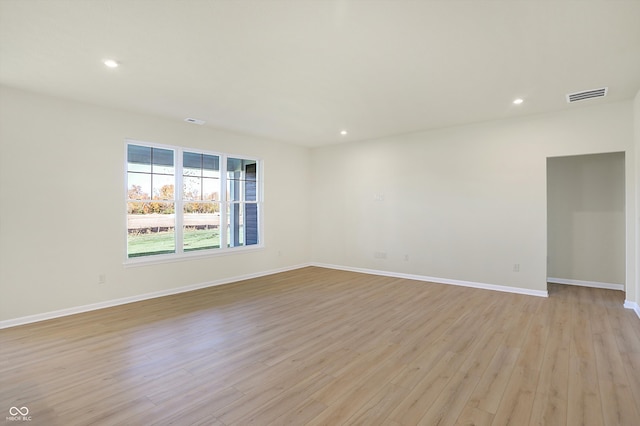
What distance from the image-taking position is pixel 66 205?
4.12 meters

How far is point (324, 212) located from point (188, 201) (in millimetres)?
3065

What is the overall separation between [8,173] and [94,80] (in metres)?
1.51

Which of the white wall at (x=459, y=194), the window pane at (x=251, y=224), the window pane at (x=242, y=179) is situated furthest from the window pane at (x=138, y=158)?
the white wall at (x=459, y=194)

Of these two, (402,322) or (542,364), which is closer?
(542,364)

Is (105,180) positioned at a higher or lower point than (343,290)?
higher

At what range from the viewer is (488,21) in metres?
2.43

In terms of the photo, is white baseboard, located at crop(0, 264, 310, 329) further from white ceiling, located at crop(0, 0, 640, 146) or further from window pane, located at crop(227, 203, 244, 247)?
white ceiling, located at crop(0, 0, 640, 146)

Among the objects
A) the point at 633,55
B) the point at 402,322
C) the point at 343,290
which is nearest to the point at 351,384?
the point at 402,322

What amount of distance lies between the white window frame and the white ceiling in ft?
2.80

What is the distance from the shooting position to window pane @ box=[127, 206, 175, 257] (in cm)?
483

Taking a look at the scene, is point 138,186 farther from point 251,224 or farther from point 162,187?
point 251,224

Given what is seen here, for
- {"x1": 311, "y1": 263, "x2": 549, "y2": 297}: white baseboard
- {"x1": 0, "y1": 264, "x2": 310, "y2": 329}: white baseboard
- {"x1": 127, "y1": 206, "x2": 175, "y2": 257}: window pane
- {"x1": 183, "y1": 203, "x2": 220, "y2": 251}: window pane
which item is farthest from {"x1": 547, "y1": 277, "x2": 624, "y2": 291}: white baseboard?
{"x1": 127, "y1": 206, "x2": 175, "y2": 257}: window pane

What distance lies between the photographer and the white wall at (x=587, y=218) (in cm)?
518

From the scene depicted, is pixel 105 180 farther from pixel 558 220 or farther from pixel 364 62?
pixel 558 220
